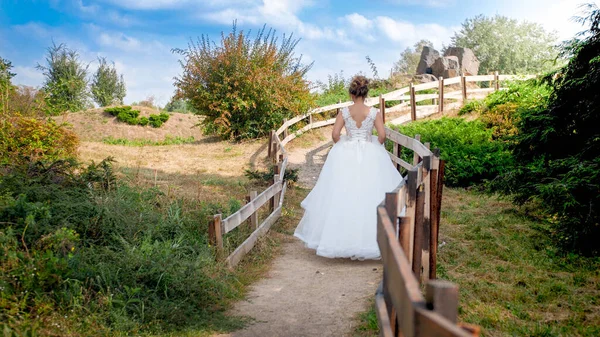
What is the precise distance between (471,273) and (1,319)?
4.63 m

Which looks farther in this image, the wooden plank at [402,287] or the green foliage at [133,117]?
the green foliage at [133,117]

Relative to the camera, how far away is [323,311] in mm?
5051

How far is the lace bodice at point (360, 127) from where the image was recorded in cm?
717

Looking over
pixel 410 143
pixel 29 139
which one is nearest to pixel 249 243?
pixel 410 143

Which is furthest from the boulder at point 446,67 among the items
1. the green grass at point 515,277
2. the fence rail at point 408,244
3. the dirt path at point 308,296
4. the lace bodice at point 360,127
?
the dirt path at point 308,296

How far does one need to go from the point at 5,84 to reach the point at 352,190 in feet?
24.2

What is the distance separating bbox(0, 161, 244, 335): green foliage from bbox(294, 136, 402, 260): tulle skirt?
140 centimetres

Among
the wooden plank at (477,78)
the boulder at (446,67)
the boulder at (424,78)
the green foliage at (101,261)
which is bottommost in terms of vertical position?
the green foliage at (101,261)

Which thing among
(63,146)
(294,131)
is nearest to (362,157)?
(63,146)

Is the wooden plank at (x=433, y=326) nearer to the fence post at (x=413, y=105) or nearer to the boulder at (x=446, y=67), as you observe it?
the fence post at (x=413, y=105)

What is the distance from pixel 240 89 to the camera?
18.9m

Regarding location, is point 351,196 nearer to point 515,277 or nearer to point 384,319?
point 515,277

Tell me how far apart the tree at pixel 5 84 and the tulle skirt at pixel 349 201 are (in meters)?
6.71

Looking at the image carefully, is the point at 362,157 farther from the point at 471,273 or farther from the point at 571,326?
the point at 571,326
